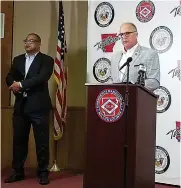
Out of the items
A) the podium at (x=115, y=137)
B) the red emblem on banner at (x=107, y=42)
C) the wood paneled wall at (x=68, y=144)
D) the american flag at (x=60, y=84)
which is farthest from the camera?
the wood paneled wall at (x=68, y=144)

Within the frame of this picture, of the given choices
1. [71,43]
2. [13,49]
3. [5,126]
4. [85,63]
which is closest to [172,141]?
[85,63]

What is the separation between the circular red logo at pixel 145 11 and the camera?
350 cm

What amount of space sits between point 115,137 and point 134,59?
54.9 inches

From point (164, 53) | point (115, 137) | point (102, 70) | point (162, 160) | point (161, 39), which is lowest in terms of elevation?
point (162, 160)

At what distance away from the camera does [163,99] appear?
3.41 metres

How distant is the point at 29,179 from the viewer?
137 inches

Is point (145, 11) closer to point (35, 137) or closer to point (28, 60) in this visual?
point (28, 60)

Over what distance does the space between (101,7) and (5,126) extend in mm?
1929

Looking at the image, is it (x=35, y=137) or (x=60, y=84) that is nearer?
(x=35, y=137)

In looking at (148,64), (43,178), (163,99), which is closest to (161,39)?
(148,64)

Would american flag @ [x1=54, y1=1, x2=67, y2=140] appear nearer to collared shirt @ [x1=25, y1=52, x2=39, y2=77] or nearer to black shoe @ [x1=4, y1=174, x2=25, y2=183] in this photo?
collared shirt @ [x1=25, y1=52, x2=39, y2=77]

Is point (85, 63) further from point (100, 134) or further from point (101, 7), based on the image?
point (100, 134)

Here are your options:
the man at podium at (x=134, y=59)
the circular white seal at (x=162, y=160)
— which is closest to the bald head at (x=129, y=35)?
the man at podium at (x=134, y=59)

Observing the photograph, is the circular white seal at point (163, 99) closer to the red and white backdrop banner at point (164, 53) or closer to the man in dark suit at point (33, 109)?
the red and white backdrop banner at point (164, 53)
